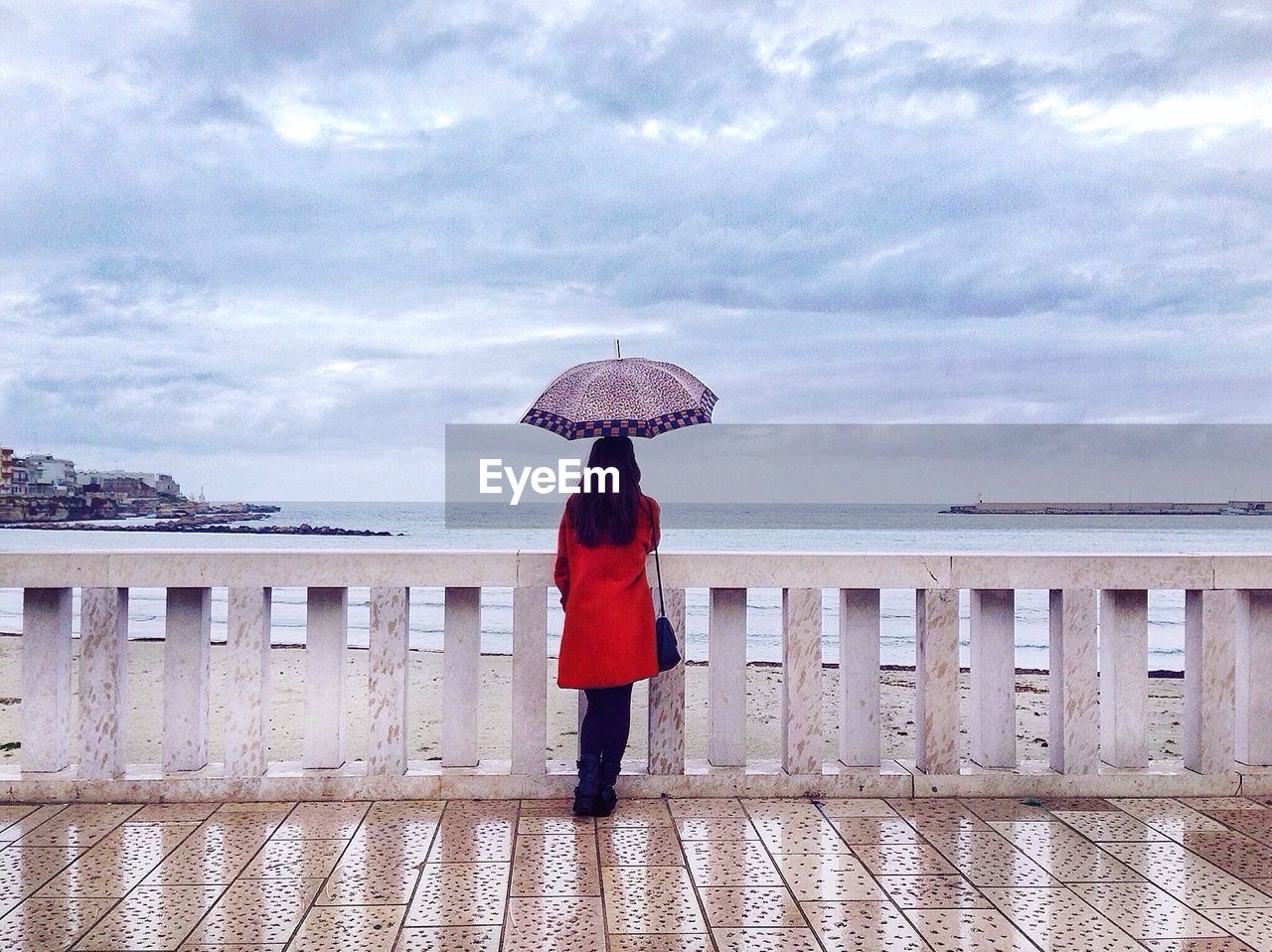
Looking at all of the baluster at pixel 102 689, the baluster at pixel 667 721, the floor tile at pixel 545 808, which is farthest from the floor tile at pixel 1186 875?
the baluster at pixel 102 689

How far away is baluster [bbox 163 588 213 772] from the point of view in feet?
14.7

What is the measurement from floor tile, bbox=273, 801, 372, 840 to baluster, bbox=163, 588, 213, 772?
57 cm

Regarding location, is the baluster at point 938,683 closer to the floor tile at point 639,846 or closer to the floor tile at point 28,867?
the floor tile at point 639,846

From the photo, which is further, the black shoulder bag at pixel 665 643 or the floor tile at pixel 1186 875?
the black shoulder bag at pixel 665 643

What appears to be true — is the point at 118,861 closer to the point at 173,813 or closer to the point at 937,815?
the point at 173,813

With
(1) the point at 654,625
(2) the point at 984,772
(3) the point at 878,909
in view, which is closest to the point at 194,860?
(1) the point at 654,625

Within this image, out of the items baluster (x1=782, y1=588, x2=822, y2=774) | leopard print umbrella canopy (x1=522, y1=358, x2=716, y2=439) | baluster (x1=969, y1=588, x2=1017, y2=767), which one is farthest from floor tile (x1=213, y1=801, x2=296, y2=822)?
baluster (x1=969, y1=588, x2=1017, y2=767)

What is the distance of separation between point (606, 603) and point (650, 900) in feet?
4.06

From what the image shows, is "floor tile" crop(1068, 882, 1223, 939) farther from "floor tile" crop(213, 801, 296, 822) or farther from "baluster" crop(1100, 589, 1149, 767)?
"floor tile" crop(213, 801, 296, 822)

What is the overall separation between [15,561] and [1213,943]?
4700mm

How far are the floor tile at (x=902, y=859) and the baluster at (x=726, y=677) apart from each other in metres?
0.81

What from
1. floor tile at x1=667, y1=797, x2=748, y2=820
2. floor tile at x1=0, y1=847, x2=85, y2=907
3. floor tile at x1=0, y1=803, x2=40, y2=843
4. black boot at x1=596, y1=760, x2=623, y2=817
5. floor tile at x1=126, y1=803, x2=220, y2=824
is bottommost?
floor tile at x1=667, y1=797, x2=748, y2=820

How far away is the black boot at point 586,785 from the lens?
4311 millimetres

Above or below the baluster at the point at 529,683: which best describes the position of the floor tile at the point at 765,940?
below
